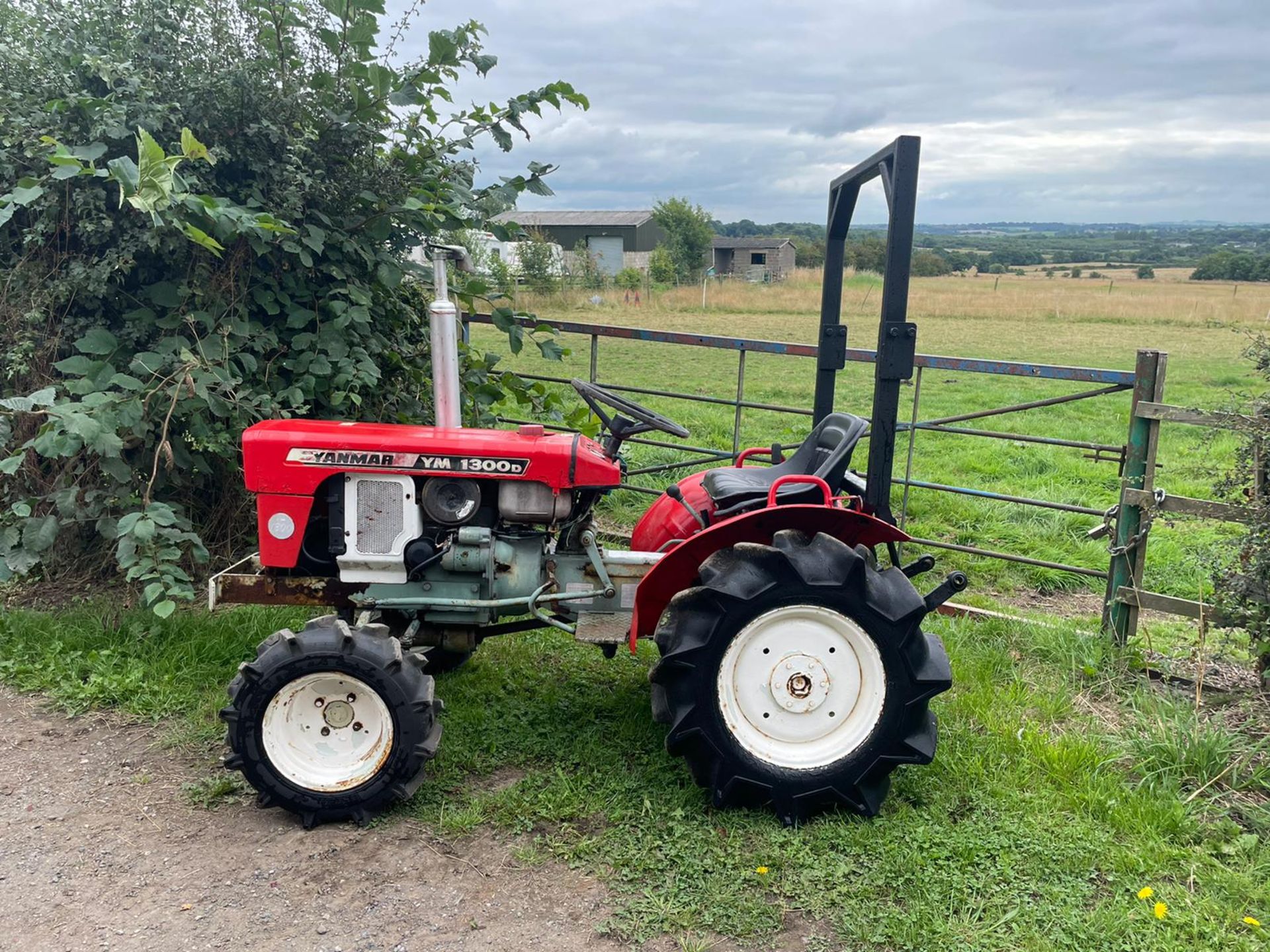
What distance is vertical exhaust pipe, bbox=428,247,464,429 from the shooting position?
3531 mm

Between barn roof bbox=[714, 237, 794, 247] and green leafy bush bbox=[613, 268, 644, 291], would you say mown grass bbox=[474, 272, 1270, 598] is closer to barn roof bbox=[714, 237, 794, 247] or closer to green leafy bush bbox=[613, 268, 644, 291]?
green leafy bush bbox=[613, 268, 644, 291]

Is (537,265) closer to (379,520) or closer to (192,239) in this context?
(192,239)

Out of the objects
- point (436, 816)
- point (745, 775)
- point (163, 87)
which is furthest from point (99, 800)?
point (163, 87)

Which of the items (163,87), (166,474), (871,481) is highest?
(163,87)

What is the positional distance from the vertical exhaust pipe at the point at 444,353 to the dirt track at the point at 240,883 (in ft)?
4.75

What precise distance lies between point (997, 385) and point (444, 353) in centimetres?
1209

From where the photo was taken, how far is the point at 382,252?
4938 mm

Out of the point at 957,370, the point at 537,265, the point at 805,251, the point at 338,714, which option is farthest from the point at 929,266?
the point at 338,714

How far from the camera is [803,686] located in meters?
3.21

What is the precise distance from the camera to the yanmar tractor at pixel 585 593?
10.2 feet

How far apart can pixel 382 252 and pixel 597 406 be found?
6.12ft

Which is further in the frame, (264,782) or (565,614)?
(565,614)

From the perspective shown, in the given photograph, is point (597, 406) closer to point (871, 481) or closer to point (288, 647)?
point (871, 481)

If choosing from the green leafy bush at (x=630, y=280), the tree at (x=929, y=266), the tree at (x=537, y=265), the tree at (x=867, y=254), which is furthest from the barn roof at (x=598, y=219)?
the tree at (x=537, y=265)
